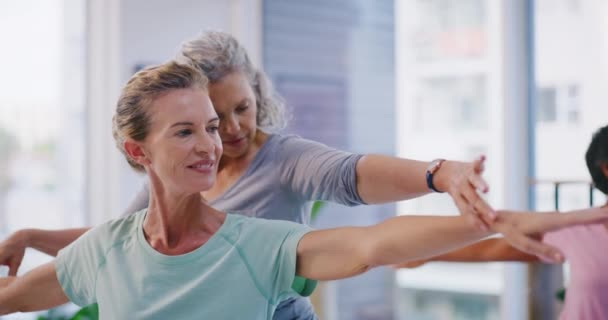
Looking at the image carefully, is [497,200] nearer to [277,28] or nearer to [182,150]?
[277,28]

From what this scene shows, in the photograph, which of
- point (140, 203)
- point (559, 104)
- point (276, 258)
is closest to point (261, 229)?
point (276, 258)

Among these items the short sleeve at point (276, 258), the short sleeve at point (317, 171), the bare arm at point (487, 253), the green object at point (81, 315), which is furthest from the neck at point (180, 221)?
the green object at point (81, 315)

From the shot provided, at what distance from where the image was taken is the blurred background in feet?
13.6

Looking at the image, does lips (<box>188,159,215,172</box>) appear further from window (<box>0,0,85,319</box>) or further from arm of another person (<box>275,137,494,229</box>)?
window (<box>0,0,85,319</box>)

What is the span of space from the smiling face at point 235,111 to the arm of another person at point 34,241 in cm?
33

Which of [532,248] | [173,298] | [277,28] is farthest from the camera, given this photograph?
[277,28]

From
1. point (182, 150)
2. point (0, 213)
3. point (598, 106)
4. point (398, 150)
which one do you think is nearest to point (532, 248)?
point (182, 150)

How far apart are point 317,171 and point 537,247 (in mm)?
732

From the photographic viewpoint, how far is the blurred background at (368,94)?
4.14 meters

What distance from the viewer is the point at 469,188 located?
1.39 m

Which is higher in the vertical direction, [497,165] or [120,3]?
[120,3]

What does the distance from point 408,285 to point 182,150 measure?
12.0 ft

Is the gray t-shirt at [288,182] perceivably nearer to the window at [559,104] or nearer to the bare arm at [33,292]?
the bare arm at [33,292]

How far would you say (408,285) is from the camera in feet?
16.9
